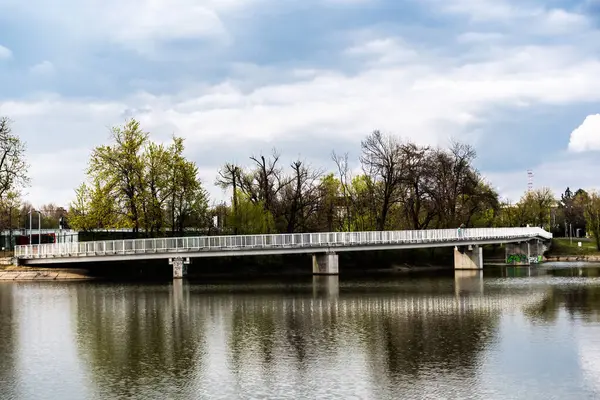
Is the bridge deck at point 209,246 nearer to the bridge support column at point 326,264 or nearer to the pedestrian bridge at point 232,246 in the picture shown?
the pedestrian bridge at point 232,246

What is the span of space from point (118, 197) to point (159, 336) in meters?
46.2

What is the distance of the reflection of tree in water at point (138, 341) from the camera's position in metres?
22.0

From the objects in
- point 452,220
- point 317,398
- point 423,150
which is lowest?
point 317,398

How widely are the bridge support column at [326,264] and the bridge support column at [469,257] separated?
18.8m

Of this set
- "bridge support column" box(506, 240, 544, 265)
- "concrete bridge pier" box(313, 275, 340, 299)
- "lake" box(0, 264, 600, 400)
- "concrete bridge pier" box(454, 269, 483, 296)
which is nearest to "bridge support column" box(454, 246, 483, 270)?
"concrete bridge pier" box(454, 269, 483, 296)

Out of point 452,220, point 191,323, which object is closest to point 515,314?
point 191,323

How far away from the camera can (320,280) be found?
65625 mm

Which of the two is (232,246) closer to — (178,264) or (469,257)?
(178,264)

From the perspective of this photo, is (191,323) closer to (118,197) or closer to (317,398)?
(317,398)

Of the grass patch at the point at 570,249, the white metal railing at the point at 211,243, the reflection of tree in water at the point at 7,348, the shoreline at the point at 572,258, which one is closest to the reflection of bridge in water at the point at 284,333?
the reflection of tree in water at the point at 7,348

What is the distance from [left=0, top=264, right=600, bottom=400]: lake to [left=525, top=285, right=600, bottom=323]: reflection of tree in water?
10cm

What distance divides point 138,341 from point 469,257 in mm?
60761

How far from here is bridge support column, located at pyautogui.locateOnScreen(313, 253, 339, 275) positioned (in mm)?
71812

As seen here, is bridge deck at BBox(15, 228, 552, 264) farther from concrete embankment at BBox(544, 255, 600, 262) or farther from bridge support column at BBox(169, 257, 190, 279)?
concrete embankment at BBox(544, 255, 600, 262)
